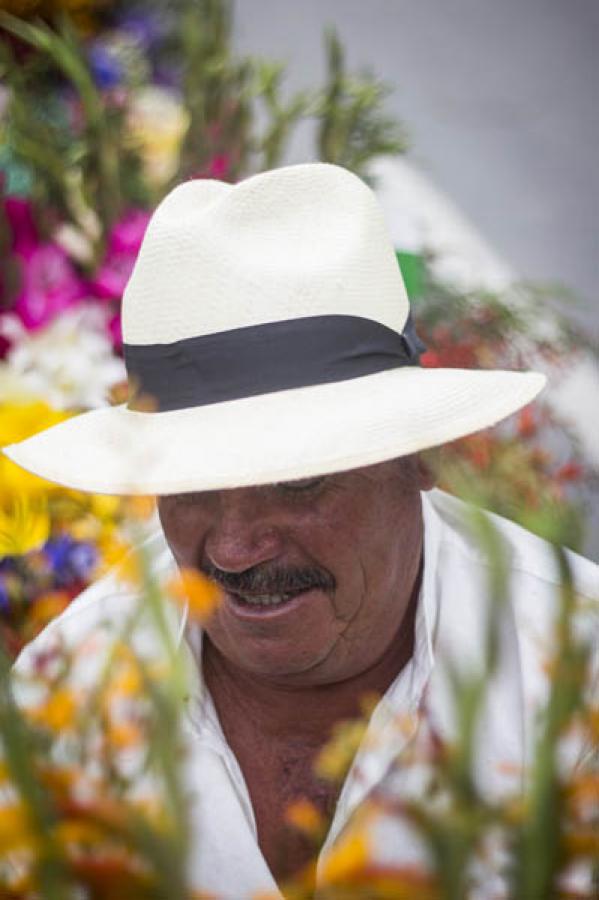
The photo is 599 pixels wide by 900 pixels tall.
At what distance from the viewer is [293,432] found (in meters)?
1.10

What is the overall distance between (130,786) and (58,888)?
48mm

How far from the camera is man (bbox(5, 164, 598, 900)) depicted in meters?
1.11

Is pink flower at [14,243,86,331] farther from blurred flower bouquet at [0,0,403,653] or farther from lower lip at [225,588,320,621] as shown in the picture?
lower lip at [225,588,320,621]

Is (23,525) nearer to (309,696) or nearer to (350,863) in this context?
(309,696)

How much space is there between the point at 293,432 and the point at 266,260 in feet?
0.62

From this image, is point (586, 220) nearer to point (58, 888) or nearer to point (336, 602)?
point (336, 602)

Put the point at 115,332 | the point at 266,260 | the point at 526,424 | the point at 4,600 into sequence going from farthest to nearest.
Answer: the point at 526,424, the point at 115,332, the point at 4,600, the point at 266,260

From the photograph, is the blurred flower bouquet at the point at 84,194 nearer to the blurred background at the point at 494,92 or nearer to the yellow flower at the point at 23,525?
→ the yellow flower at the point at 23,525

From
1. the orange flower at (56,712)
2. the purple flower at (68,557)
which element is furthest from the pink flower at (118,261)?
the orange flower at (56,712)

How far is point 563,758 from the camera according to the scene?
0.48 meters

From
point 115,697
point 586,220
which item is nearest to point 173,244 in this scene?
point 115,697

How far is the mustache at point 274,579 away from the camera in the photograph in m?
1.11

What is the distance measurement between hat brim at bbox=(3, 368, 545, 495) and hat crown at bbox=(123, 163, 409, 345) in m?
0.07

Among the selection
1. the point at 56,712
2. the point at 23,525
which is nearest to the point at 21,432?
the point at 23,525
